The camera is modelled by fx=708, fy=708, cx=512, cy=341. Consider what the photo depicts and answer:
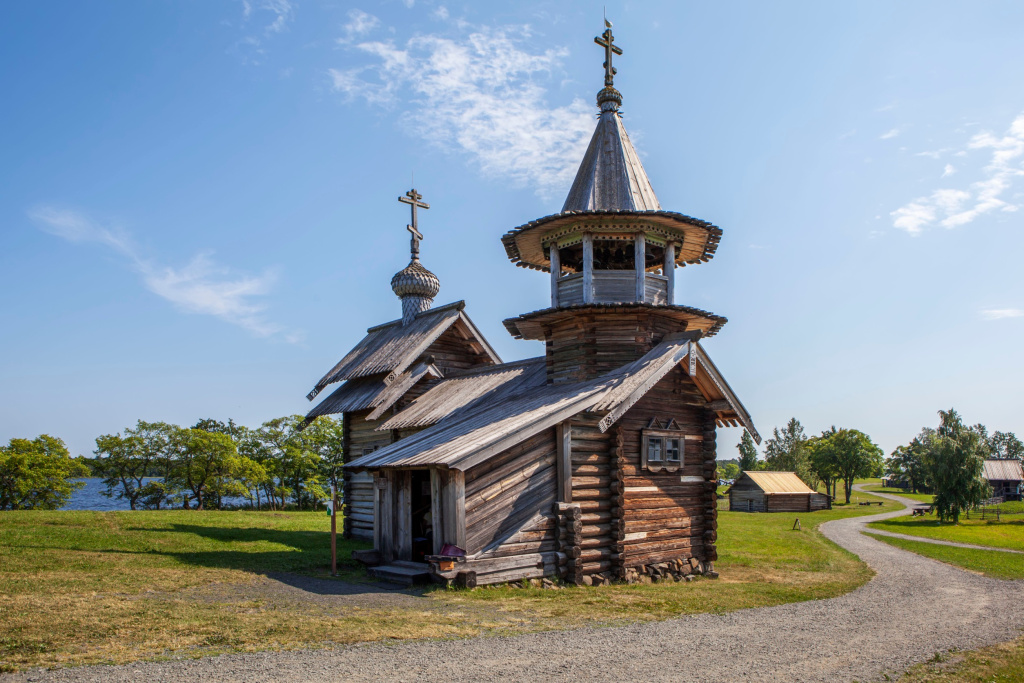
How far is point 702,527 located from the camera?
19141mm

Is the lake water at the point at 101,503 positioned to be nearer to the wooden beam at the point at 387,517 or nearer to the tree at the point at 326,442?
the tree at the point at 326,442

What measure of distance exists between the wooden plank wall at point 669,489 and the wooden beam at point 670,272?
7.04 ft

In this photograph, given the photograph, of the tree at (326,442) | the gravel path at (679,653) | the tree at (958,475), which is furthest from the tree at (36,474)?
the tree at (958,475)

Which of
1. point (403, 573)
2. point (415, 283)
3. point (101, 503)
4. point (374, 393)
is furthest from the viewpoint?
point (101, 503)

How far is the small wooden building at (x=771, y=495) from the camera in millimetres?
53188

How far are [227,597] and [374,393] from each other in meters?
12.2

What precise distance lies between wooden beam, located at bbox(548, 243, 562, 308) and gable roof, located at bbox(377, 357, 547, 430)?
245cm

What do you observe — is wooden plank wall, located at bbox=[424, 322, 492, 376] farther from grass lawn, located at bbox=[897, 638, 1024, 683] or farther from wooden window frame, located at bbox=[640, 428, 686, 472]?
grass lawn, located at bbox=[897, 638, 1024, 683]

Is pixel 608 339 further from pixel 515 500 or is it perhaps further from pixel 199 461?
pixel 199 461

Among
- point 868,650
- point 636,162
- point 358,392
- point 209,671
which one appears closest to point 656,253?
point 636,162

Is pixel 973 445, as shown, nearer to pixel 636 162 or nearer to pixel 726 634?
pixel 636 162

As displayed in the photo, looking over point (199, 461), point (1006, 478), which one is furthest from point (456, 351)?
point (1006, 478)

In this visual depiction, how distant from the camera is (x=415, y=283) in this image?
96.5 feet

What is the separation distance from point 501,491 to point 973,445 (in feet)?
129
